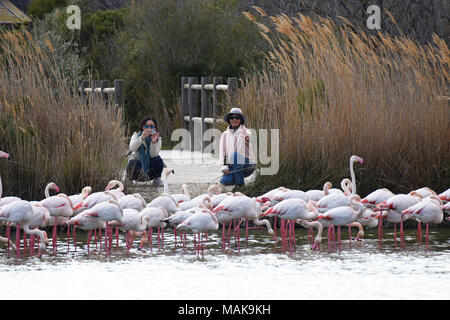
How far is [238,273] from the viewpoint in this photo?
22.9ft

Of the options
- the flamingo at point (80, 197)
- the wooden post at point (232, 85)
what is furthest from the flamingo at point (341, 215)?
the wooden post at point (232, 85)

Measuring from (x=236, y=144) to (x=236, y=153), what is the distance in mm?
116

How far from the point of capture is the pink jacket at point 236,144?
1039cm

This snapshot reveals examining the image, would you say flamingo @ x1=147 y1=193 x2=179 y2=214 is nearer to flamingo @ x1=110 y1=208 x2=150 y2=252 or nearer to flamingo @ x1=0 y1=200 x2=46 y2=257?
flamingo @ x1=110 y1=208 x2=150 y2=252

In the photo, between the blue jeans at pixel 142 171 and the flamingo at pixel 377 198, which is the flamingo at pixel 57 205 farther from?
the flamingo at pixel 377 198

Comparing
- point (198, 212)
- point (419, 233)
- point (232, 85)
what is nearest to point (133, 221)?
point (198, 212)

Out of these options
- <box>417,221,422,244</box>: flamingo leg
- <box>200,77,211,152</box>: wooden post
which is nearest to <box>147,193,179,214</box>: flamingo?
<box>417,221,422,244</box>: flamingo leg

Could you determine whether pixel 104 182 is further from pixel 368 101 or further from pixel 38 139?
pixel 368 101

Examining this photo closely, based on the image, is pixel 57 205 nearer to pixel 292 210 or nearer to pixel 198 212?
pixel 198 212

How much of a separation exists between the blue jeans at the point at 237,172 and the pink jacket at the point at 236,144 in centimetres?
7

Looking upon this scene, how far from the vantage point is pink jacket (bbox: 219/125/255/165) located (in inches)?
409

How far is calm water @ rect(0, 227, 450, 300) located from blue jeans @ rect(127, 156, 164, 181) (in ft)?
7.64
